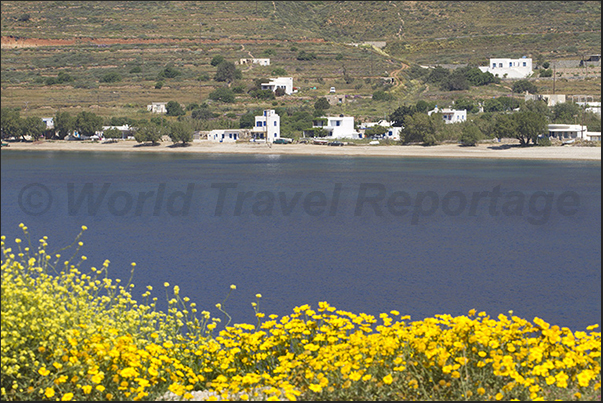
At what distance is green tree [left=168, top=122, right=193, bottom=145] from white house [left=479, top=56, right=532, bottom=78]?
37.1 meters

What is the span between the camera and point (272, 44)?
296 ft

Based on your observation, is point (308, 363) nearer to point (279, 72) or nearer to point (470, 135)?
point (470, 135)

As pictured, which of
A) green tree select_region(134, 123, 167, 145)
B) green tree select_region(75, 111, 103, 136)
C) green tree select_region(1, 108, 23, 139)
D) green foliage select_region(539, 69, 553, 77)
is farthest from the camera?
green foliage select_region(539, 69, 553, 77)

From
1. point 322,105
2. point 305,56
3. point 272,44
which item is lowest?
point 322,105

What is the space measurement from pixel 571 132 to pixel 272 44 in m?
44.3

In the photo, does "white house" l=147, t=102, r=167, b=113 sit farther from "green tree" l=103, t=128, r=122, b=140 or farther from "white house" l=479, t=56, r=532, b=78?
"white house" l=479, t=56, r=532, b=78

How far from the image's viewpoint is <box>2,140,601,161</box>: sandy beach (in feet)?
163

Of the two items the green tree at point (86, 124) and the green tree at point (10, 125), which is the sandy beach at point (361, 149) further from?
the green tree at point (10, 125)

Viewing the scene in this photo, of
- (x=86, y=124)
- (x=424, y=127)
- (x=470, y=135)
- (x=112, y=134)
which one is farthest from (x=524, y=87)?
(x=86, y=124)

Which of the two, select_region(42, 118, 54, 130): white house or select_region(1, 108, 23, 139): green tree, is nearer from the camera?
select_region(1, 108, 23, 139): green tree

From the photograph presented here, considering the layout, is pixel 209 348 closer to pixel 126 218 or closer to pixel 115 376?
pixel 115 376

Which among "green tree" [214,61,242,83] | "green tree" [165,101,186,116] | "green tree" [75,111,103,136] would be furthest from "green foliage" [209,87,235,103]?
"green tree" [75,111,103,136]

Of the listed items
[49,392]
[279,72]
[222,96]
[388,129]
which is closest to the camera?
[49,392]

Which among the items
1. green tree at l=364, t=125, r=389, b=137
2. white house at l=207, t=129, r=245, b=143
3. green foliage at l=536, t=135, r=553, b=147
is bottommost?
white house at l=207, t=129, r=245, b=143
